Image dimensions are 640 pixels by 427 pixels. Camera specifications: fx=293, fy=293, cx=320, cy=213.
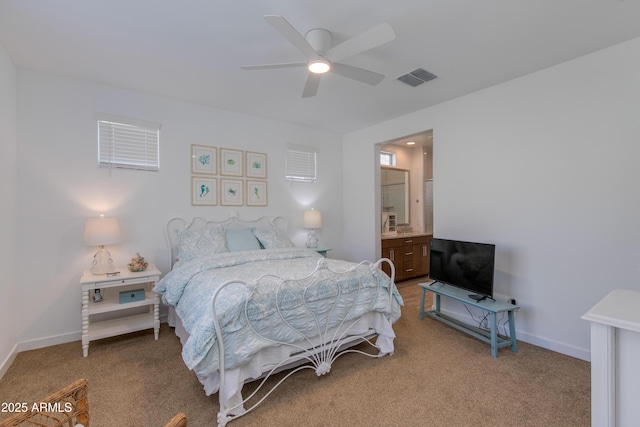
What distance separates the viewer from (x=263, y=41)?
2.33 m

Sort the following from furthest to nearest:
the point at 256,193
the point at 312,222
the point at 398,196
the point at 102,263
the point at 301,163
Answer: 1. the point at 398,196
2. the point at 301,163
3. the point at 312,222
4. the point at 256,193
5. the point at 102,263

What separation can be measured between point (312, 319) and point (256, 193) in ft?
7.95

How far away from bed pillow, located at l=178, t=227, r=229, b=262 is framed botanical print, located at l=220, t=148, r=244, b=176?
900 mm

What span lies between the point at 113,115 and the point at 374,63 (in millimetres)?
2828

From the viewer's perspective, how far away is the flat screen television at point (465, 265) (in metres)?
2.86

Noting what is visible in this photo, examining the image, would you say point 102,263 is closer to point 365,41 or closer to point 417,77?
point 365,41

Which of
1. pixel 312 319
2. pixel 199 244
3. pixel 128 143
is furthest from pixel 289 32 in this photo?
pixel 128 143

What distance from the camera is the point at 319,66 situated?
7.46 ft

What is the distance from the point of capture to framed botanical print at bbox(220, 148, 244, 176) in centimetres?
394

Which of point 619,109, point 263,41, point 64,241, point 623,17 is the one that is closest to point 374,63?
point 263,41

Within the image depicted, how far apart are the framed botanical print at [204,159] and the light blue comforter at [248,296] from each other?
1.32 meters

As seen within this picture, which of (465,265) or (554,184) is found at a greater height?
(554,184)

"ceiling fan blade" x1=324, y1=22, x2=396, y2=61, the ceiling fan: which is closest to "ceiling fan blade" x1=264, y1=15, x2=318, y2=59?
the ceiling fan

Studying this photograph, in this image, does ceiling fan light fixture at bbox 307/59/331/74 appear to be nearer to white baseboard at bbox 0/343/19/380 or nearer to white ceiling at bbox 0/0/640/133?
white ceiling at bbox 0/0/640/133
